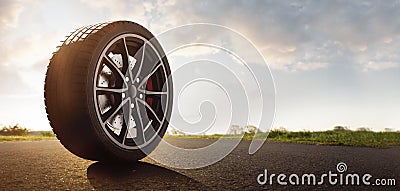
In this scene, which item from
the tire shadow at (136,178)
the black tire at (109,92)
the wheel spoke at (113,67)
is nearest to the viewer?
the tire shadow at (136,178)

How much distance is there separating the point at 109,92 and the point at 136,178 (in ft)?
3.67

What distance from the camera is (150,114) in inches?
184

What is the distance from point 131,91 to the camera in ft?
13.9

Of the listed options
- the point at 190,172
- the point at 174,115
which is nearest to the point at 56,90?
the point at 190,172

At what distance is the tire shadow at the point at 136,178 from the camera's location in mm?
2738

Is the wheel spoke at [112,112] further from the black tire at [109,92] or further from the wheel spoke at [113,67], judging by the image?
the wheel spoke at [113,67]

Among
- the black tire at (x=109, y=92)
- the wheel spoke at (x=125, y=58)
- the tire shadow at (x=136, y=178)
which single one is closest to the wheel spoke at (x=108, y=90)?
the black tire at (x=109, y=92)

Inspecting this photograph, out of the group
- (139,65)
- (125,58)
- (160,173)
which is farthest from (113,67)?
(160,173)

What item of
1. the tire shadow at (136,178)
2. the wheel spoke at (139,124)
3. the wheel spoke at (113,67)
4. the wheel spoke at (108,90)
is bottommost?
the tire shadow at (136,178)

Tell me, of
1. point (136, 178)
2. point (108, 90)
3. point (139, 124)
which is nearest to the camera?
point (136, 178)

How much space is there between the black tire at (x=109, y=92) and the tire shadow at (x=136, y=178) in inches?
6.7

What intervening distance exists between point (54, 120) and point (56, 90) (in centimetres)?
32

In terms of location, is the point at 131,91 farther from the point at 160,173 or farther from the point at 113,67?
the point at 160,173

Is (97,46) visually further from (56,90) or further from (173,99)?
(173,99)
